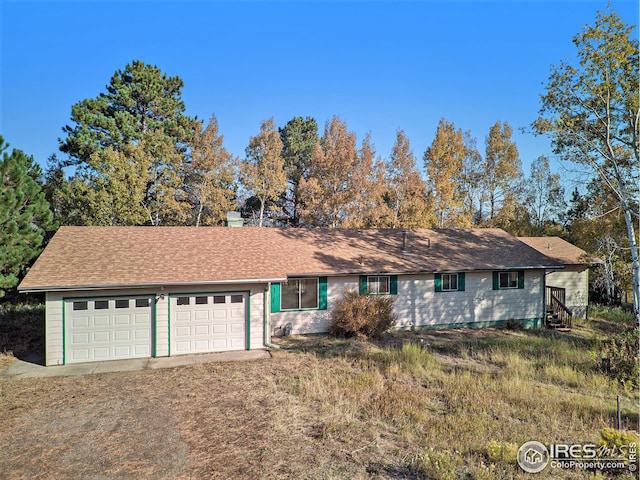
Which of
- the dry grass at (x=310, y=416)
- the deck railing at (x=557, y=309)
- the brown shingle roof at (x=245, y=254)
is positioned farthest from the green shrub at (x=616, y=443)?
the deck railing at (x=557, y=309)

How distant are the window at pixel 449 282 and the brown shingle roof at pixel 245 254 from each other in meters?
0.50

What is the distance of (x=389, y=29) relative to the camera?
42.9ft

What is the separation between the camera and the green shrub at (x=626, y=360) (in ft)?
30.7

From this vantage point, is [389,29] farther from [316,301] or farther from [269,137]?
[269,137]

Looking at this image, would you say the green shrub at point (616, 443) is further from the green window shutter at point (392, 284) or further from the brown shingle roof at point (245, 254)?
the green window shutter at point (392, 284)

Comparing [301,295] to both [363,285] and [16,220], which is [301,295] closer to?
[363,285]

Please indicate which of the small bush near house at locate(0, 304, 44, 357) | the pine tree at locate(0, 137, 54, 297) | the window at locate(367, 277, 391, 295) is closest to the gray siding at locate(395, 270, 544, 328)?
the window at locate(367, 277, 391, 295)

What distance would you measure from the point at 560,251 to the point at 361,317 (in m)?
13.9

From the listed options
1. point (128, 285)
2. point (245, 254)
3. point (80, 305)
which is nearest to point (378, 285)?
point (245, 254)

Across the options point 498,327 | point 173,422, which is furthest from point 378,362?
point 498,327

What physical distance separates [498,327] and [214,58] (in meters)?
17.8

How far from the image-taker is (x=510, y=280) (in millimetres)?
16766

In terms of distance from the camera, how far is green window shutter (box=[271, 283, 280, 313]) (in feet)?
45.4

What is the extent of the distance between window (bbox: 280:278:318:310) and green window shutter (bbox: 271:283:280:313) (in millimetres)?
193
